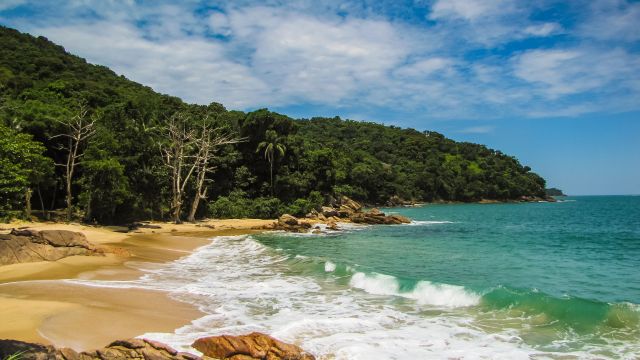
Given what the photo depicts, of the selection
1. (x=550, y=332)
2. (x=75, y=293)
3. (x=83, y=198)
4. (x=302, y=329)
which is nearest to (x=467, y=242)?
Result: (x=550, y=332)

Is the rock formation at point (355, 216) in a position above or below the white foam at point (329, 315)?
above

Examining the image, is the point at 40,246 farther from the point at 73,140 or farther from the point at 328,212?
the point at 328,212

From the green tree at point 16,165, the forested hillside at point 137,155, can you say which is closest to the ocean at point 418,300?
the green tree at point 16,165

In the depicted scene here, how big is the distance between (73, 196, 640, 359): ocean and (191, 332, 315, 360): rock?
101cm

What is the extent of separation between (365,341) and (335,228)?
30220mm

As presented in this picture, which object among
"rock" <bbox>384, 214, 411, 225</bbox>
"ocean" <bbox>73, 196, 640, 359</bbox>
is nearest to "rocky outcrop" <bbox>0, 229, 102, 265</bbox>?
"ocean" <bbox>73, 196, 640, 359</bbox>

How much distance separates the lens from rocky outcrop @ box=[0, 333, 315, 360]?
6227mm

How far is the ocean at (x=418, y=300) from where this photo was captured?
9.31 metres

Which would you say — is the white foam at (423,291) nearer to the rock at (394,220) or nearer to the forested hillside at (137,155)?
the forested hillside at (137,155)

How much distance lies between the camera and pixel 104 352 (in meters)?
6.92

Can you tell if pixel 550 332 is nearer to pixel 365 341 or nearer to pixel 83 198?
pixel 365 341

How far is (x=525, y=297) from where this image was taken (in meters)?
12.6

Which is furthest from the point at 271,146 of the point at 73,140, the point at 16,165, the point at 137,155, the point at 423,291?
the point at 423,291

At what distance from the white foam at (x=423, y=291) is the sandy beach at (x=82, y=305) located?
20.8ft
